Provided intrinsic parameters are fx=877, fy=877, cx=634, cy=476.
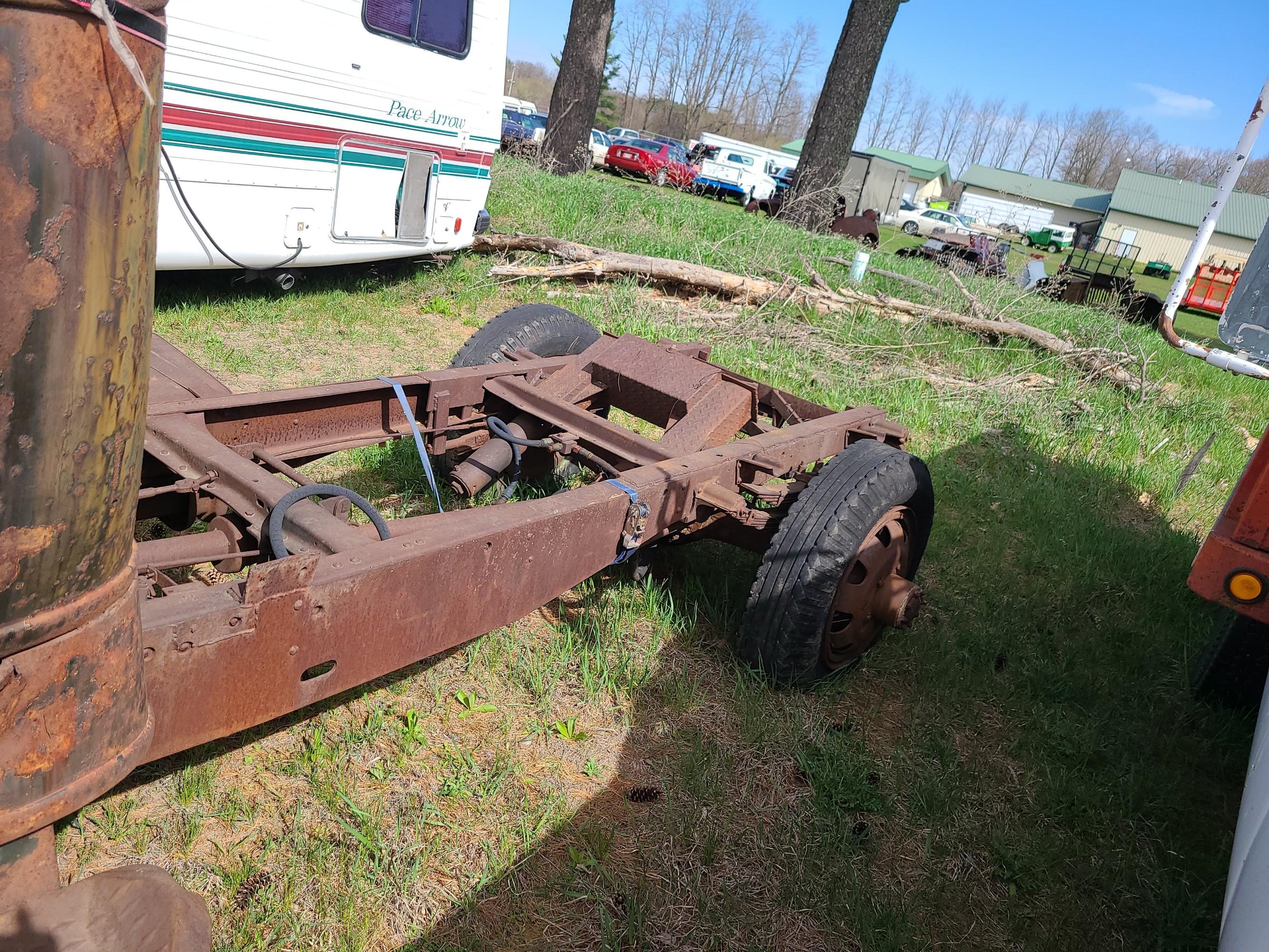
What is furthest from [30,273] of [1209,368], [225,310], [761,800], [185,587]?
[1209,368]

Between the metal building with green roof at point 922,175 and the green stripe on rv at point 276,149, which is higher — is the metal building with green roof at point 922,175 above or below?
above

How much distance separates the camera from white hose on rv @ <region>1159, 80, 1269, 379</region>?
275cm

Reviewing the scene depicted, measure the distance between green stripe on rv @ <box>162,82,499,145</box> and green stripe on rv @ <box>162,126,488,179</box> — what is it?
0.22 metres

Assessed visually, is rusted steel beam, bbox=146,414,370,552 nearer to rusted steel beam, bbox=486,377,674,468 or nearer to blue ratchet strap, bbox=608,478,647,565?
blue ratchet strap, bbox=608,478,647,565

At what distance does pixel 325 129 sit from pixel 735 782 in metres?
5.57

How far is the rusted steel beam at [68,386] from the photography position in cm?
92

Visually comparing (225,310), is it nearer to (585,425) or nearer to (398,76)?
(398,76)

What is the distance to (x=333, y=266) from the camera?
8.05m

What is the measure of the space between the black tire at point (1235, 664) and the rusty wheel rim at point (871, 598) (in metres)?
1.35

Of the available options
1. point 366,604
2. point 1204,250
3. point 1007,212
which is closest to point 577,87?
point 1204,250

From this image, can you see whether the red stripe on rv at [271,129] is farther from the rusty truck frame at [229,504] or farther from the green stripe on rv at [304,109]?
the rusty truck frame at [229,504]

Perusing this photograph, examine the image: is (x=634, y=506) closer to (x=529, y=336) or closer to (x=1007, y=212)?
(x=529, y=336)

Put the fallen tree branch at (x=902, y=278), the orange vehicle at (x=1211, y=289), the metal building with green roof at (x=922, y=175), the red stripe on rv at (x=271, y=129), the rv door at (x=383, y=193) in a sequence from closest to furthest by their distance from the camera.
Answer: the red stripe on rv at (x=271, y=129) < the rv door at (x=383, y=193) < the fallen tree branch at (x=902, y=278) < the orange vehicle at (x=1211, y=289) < the metal building with green roof at (x=922, y=175)

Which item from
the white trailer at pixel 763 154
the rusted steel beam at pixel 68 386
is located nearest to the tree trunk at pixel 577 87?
the rusted steel beam at pixel 68 386
